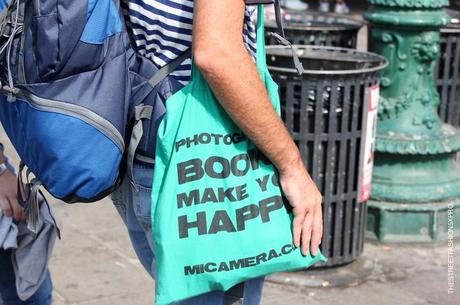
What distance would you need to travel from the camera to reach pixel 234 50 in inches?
80.6

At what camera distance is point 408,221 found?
5035 millimetres

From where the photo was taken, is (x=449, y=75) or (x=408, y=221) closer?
(x=408, y=221)

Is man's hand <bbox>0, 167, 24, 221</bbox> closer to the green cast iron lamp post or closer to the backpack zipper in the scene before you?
the backpack zipper

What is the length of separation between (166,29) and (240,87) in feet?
1.01

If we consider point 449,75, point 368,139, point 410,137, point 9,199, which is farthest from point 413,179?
point 9,199

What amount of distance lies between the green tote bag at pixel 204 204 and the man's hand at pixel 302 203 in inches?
2.1

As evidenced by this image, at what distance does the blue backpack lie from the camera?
2.13 meters

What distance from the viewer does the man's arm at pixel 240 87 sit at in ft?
6.68

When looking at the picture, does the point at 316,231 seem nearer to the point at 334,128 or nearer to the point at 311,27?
the point at 334,128

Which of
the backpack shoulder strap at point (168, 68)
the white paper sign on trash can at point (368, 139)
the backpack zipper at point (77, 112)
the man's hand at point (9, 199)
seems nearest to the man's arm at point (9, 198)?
the man's hand at point (9, 199)

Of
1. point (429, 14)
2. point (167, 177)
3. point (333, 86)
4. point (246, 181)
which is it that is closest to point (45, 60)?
point (167, 177)

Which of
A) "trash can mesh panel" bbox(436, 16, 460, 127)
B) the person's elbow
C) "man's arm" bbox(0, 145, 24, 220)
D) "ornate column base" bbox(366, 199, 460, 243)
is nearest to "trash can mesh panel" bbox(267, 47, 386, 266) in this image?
"ornate column base" bbox(366, 199, 460, 243)

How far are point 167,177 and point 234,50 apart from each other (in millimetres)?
356

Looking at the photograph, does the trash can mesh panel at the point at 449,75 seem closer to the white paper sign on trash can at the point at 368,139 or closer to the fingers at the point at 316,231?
the white paper sign on trash can at the point at 368,139
